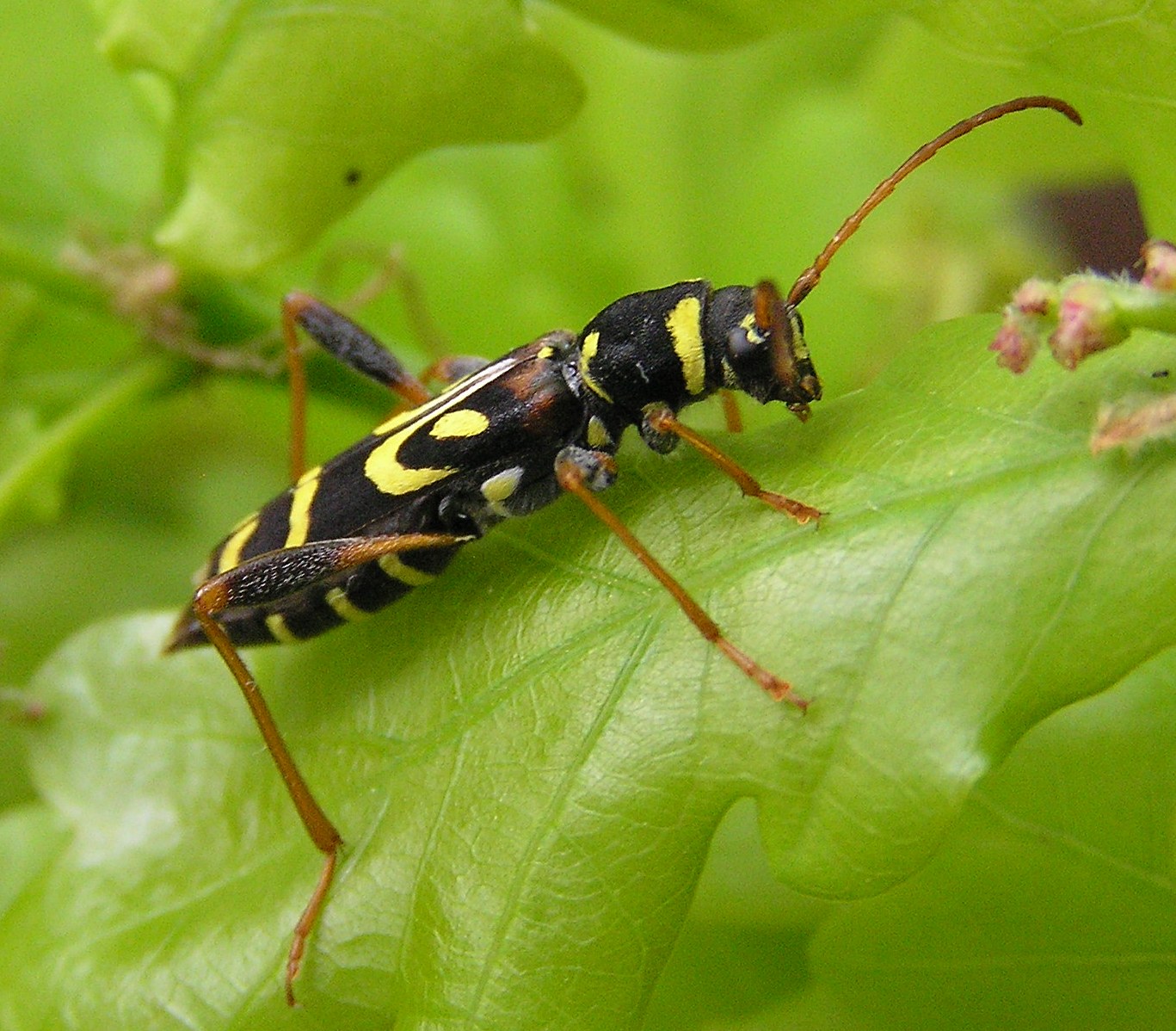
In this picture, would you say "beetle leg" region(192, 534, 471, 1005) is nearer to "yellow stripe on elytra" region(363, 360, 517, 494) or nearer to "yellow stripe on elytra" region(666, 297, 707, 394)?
"yellow stripe on elytra" region(363, 360, 517, 494)

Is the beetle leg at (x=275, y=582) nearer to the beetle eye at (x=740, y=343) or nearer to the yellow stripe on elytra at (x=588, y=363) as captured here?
the yellow stripe on elytra at (x=588, y=363)

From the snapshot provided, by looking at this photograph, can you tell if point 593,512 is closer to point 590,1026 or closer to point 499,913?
point 499,913

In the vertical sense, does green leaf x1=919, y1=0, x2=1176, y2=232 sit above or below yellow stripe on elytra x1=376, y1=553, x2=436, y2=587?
above

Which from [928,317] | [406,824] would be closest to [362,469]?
[406,824]

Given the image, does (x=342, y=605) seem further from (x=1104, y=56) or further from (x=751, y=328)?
(x=1104, y=56)

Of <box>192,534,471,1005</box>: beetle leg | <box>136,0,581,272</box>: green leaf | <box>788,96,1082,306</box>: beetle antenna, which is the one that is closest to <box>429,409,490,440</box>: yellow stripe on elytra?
<box>192,534,471,1005</box>: beetle leg

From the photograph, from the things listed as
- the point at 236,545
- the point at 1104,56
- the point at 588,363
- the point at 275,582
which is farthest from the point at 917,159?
the point at 236,545
